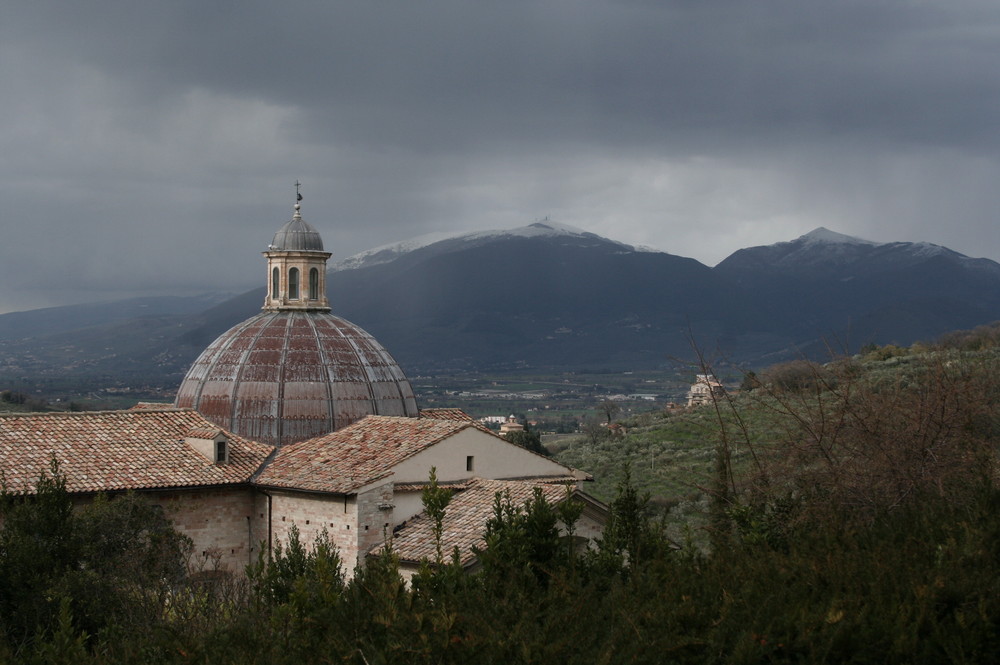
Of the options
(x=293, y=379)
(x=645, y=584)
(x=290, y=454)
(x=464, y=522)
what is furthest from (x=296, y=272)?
(x=645, y=584)

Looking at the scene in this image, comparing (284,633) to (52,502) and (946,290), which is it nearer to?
(52,502)

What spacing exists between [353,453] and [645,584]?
13750 mm

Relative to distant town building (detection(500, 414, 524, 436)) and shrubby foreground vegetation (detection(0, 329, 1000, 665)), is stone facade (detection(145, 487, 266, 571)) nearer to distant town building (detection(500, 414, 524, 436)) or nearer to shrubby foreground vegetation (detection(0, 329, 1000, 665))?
shrubby foreground vegetation (detection(0, 329, 1000, 665))

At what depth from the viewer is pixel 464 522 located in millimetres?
21391

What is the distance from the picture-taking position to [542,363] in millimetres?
179125

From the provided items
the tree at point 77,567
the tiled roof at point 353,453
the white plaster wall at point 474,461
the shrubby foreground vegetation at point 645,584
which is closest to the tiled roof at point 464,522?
the white plaster wall at point 474,461

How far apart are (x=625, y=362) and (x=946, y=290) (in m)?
47.3

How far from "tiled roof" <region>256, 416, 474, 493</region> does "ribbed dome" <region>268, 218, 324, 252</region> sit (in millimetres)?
7029

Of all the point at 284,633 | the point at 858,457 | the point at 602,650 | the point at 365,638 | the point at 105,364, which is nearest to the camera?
the point at 602,650

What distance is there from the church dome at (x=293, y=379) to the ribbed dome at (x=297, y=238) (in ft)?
5.46

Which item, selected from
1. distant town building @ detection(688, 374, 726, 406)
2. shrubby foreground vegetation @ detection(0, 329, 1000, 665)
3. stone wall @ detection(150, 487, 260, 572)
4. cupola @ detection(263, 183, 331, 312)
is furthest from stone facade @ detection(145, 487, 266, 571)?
distant town building @ detection(688, 374, 726, 406)

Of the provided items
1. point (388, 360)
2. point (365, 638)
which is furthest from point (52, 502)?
point (388, 360)

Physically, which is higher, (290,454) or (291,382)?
(291,382)

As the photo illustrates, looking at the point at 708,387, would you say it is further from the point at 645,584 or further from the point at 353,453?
the point at 353,453
